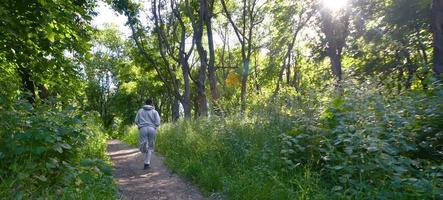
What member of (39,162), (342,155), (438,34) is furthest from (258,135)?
(39,162)

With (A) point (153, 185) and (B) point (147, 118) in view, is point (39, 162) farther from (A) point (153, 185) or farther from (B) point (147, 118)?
(B) point (147, 118)

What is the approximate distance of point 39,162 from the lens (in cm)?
448

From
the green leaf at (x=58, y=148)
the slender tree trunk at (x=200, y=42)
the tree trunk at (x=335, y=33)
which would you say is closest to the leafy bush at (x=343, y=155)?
the green leaf at (x=58, y=148)

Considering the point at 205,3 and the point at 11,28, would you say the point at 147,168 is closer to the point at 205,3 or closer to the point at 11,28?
the point at 11,28

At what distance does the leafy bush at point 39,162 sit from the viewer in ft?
13.3

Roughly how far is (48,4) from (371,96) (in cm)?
601

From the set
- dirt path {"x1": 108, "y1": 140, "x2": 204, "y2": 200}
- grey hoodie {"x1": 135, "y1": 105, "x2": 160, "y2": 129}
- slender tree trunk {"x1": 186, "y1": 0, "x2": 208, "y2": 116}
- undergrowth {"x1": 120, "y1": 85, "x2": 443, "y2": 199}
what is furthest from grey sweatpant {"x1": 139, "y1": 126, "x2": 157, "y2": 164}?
slender tree trunk {"x1": 186, "y1": 0, "x2": 208, "y2": 116}

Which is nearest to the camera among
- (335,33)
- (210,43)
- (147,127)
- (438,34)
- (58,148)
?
(58,148)

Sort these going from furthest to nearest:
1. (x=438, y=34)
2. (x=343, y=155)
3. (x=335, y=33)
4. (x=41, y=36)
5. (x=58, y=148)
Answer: (x=335, y=33), (x=41, y=36), (x=438, y=34), (x=343, y=155), (x=58, y=148)

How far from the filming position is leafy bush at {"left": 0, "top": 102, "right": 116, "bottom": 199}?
406 centimetres

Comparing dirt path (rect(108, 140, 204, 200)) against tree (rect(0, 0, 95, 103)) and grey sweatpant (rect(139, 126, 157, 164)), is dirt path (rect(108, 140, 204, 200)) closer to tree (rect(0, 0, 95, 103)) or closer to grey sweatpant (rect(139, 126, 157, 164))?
grey sweatpant (rect(139, 126, 157, 164))

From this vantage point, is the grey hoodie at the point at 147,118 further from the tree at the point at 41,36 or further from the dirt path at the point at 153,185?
the tree at the point at 41,36

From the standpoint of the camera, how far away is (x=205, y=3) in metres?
15.5

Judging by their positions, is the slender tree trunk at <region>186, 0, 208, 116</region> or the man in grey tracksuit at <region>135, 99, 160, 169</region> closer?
the man in grey tracksuit at <region>135, 99, 160, 169</region>
